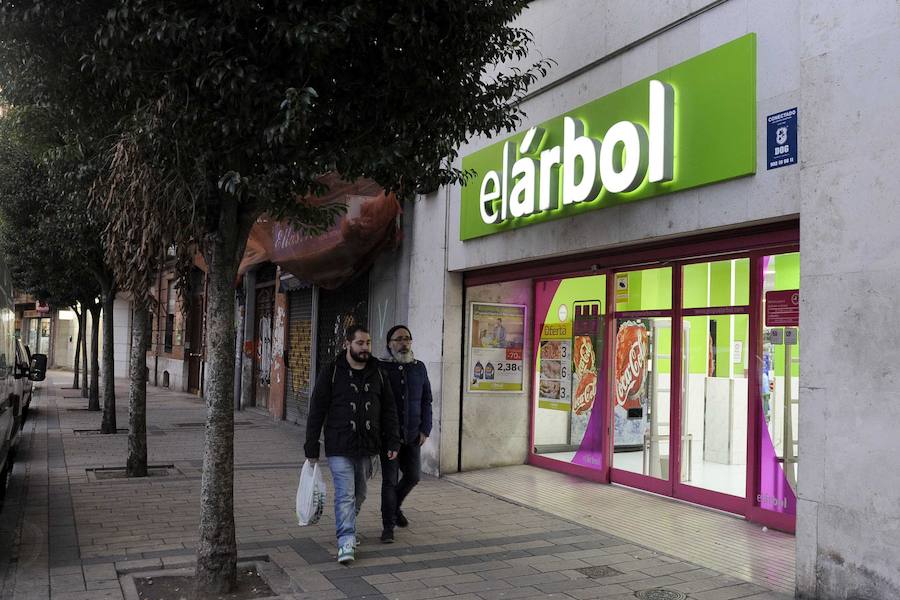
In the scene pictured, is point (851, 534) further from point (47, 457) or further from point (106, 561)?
point (47, 457)

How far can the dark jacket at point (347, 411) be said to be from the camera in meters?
5.68

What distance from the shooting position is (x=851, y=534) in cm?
452

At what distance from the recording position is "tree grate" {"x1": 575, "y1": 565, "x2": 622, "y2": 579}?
215 inches

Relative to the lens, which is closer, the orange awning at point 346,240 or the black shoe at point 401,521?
the black shoe at point 401,521

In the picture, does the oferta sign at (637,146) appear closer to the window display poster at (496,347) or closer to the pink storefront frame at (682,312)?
the pink storefront frame at (682,312)

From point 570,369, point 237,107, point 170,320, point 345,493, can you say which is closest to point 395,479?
point 345,493

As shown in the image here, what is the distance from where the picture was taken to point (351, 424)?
18.7 ft

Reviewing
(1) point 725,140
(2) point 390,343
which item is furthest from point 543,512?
(1) point 725,140

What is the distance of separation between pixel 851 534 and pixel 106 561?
4.95 metres

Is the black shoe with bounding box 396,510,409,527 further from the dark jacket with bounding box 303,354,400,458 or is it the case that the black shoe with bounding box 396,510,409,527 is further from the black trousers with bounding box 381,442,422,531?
the dark jacket with bounding box 303,354,400,458

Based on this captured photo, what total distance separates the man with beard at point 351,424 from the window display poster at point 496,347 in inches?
149

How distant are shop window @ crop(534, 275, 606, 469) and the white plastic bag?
4145 millimetres

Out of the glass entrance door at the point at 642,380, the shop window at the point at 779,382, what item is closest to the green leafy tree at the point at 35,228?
the glass entrance door at the point at 642,380

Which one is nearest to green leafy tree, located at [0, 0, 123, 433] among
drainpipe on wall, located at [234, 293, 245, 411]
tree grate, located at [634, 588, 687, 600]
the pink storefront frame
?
the pink storefront frame
